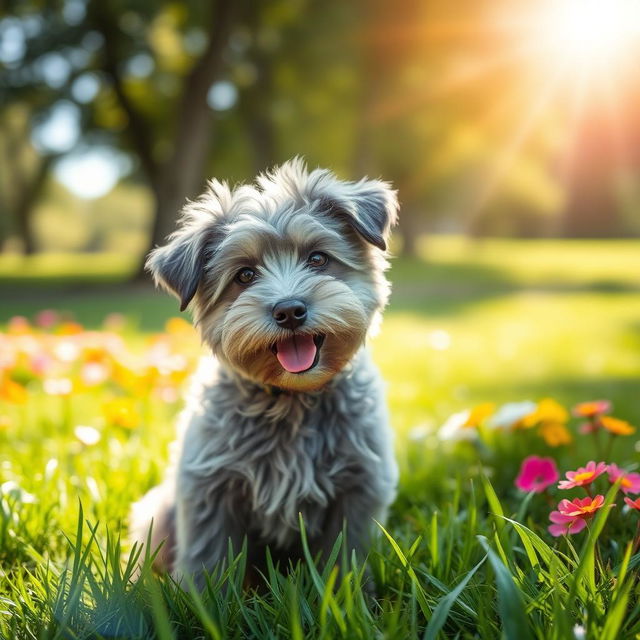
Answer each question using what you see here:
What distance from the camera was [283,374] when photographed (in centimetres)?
302

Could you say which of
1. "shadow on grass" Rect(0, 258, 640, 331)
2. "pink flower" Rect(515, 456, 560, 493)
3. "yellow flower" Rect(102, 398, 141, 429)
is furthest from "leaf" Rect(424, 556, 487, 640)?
"shadow on grass" Rect(0, 258, 640, 331)

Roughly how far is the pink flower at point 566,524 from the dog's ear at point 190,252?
1.76m

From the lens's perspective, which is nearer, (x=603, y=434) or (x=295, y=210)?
(x=295, y=210)

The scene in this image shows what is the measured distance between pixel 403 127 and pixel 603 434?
25020 mm

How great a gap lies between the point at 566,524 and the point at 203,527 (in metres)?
1.54

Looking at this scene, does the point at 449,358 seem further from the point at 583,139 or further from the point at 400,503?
the point at 583,139

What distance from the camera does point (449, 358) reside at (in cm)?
891

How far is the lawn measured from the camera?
229 centimetres

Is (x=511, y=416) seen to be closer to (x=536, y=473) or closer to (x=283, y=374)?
(x=536, y=473)

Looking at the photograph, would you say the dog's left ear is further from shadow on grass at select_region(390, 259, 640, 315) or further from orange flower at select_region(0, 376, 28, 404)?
shadow on grass at select_region(390, 259, 640, 315)

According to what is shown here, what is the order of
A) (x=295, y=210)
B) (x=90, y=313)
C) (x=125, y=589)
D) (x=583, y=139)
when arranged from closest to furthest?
(x=125, y=589)
(x=295, y=210)
(x=90, y=313)
(x=583, y=139)

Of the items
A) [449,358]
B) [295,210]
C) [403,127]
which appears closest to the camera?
[295,210]

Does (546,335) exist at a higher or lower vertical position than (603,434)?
higher

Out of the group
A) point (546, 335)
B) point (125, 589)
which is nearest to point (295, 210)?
point (125, 589)
